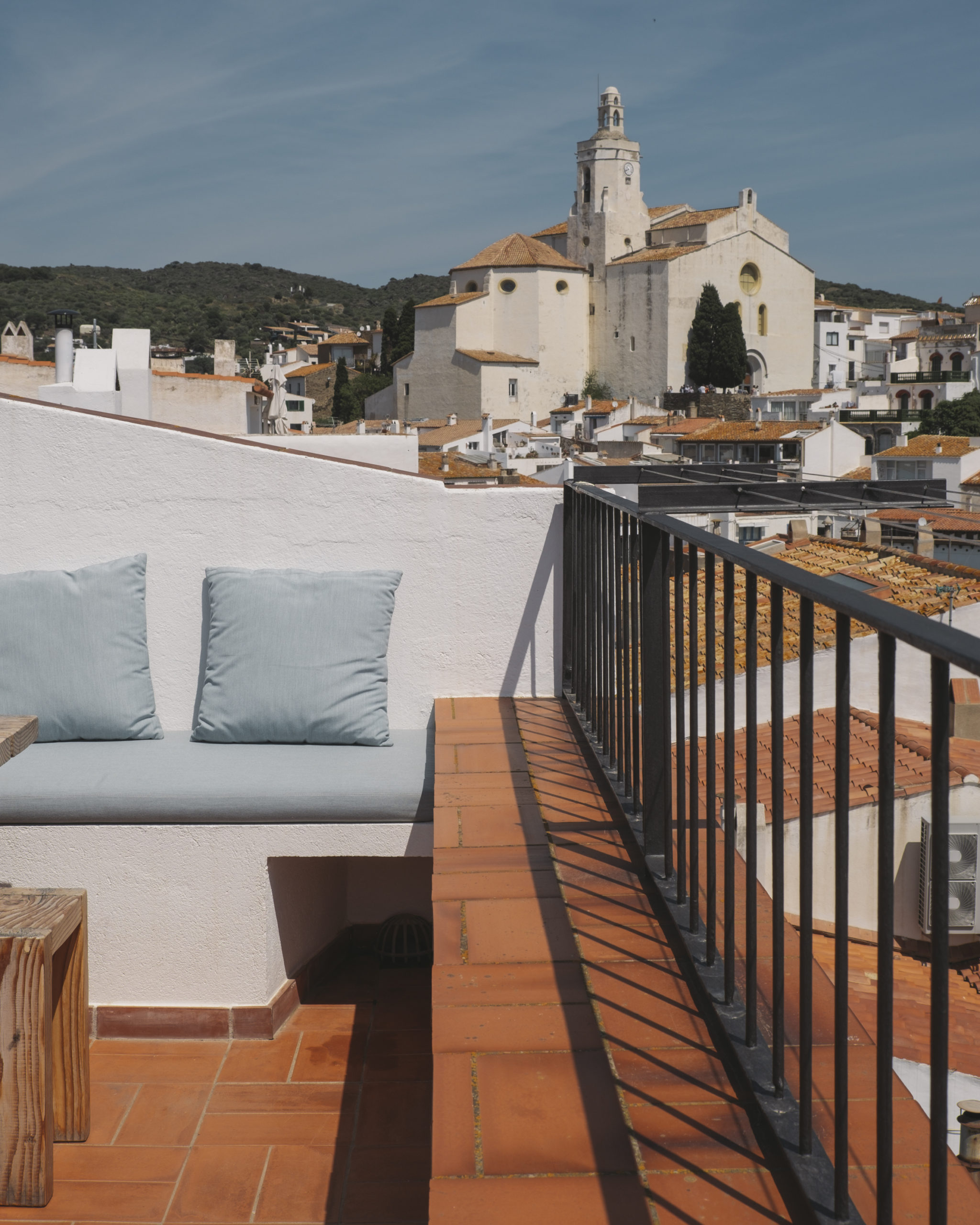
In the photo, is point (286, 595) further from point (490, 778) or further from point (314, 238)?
point (314, 238)

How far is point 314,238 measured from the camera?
34906 mm

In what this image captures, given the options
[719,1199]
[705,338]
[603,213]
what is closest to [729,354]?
[705,338]

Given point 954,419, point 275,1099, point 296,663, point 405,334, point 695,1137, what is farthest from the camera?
point 405,334

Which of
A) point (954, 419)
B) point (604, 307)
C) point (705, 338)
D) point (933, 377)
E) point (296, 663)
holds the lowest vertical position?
point (296, 663)

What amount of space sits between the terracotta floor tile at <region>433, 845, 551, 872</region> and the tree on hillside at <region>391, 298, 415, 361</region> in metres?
56.7

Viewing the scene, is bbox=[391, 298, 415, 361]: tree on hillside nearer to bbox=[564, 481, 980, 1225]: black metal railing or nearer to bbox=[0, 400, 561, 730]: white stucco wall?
bbox=[0, 400, 561, 730]: white stucco wall

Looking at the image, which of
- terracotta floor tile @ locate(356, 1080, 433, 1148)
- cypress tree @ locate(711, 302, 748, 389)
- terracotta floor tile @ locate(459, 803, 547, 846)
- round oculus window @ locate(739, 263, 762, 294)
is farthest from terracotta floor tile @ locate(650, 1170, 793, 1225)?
round oculus window @ locate(739, 263, 762, 294)

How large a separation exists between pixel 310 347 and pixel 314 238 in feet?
118

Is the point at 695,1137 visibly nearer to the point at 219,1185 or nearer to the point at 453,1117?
the point at 453,1117

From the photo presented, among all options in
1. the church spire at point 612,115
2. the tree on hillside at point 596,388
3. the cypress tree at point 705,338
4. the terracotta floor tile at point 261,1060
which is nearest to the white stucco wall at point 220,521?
the terracotta floor tile at point 261,1060

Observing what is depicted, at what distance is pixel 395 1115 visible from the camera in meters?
2.30

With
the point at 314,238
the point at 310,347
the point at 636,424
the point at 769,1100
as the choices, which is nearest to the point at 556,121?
the point at 310,347

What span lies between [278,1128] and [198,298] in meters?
74.6

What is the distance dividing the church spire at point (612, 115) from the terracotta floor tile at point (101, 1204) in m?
61.3
